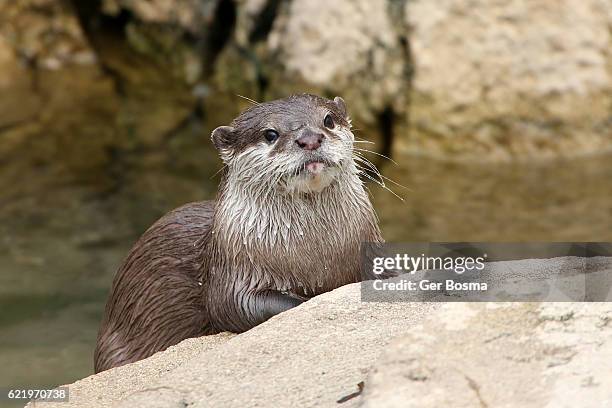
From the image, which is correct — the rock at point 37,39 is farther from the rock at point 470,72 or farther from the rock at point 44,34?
the rock at point 470,72

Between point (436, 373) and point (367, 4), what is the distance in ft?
15.1

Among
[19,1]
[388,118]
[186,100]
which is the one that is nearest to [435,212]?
[388,118]

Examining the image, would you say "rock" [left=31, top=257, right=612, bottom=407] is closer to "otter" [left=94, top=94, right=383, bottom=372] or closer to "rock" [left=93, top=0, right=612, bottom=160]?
"otter" [left=94, top=94, right=383, bottom=372]

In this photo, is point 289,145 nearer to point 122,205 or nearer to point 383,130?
point 122,205

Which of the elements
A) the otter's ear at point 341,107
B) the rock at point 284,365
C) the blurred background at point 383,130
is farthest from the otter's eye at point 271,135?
the blurred background at point 383,130

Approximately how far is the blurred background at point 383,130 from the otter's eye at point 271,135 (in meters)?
2.40

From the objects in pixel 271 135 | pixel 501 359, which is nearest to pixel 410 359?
pixel 501 359

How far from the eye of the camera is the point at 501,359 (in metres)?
2.13

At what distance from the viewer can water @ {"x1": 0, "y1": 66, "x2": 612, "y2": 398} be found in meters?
5.41

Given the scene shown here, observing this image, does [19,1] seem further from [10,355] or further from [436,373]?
[436,373]

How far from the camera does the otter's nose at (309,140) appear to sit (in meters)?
3.11

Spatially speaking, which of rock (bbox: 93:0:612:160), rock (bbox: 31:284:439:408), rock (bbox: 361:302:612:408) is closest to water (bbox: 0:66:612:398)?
rock (bbox: 93:0:612:160)

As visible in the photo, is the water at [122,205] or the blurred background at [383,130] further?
A: the blurred background at [383,130]

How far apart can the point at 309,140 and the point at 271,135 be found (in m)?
0.16
